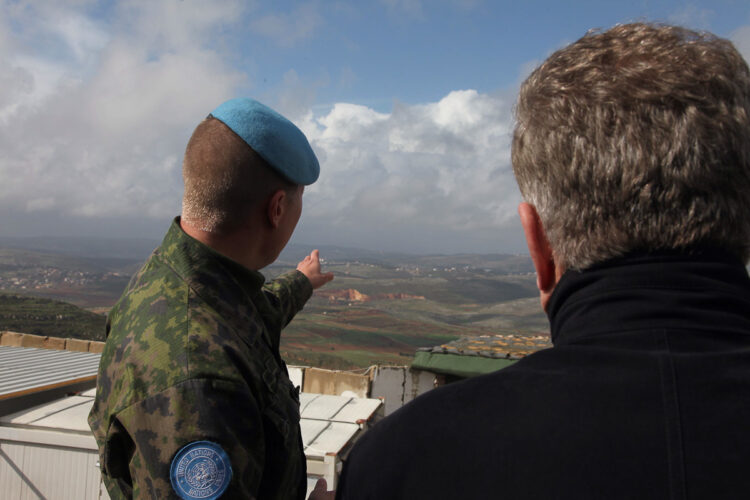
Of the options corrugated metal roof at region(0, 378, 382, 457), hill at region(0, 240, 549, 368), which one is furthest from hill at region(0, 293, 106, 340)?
corrugated metal roof at region(0, 378, 382, 457)

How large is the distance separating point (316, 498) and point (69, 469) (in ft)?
14.2

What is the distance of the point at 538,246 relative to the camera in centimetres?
143

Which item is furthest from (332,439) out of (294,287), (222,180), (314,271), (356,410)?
(222,180)

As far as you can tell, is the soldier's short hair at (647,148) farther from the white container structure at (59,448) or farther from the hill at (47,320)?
the hill at (47,320)

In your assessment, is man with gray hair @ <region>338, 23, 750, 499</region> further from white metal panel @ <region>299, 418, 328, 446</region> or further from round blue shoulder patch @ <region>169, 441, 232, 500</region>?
white metal panel @ <region>299, 418, 328, 446</region>

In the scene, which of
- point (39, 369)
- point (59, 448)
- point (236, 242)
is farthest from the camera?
point (39, 369)

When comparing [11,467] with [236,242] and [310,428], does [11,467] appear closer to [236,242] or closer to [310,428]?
[310,428]

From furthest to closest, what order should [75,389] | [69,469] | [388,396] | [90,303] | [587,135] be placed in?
1. [90,303]
2. [388,396]
3. [75,389]
4. [69,469]
5. [587,135]

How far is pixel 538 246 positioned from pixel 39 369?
8.71 metres

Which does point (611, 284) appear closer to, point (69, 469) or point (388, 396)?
point (69, 469)

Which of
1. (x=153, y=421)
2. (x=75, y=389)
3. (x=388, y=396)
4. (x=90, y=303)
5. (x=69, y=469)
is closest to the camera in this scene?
(x=153, y=421)

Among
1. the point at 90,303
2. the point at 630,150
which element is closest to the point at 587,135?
the point at 630,150

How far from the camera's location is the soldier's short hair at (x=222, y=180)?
2.46m

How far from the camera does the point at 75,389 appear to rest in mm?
7027
